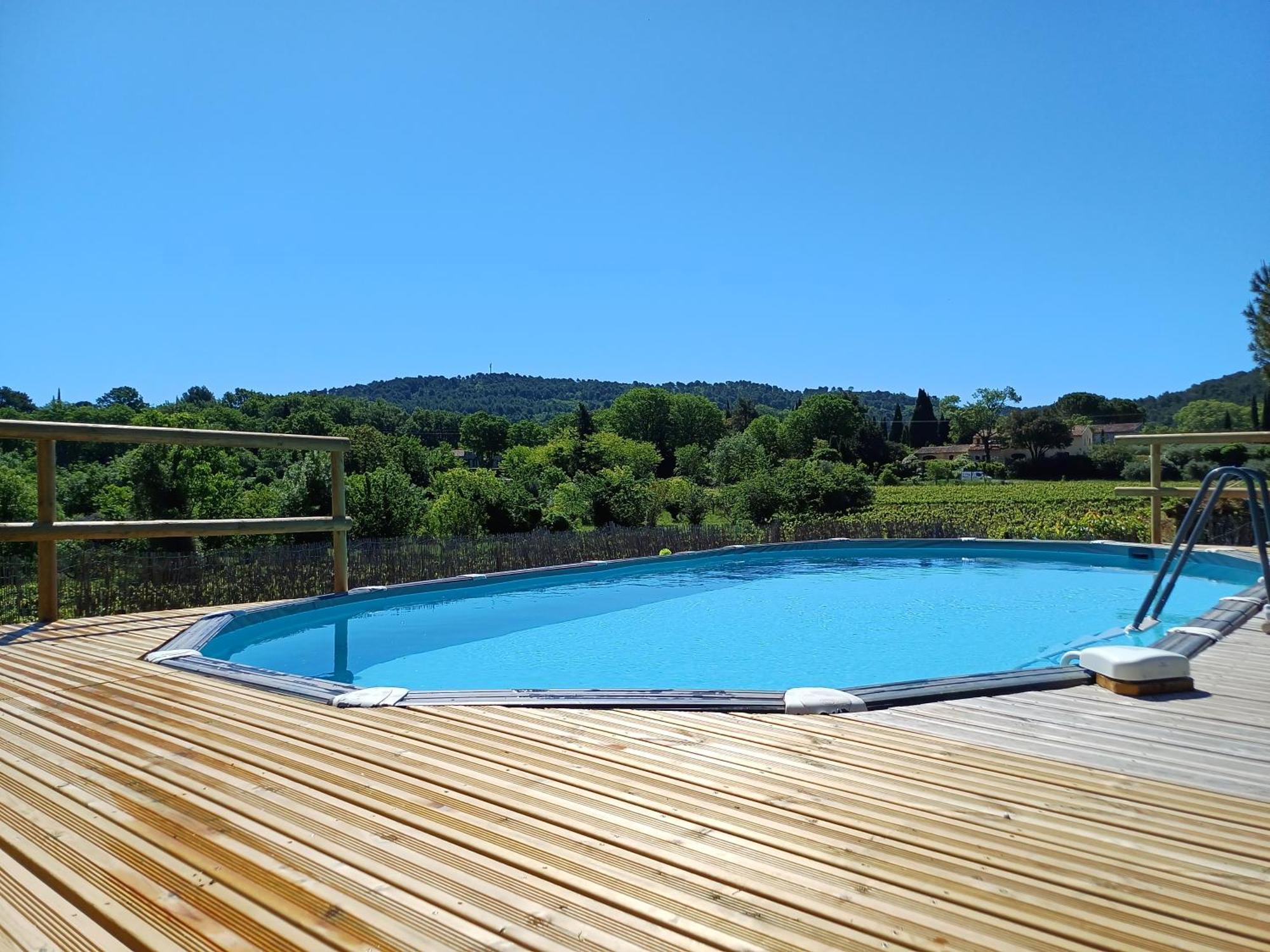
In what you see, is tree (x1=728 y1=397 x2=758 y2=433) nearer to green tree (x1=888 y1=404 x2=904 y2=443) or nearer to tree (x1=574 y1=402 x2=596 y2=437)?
green tree (x1=888 y1=404 x2=904 y2=443)

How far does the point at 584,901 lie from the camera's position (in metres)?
1.74

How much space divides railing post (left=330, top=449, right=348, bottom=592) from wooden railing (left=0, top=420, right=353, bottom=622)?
0.78ft

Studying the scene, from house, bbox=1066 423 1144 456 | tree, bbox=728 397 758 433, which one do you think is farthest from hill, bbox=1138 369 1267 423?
tree, bbox=728 397 758 433

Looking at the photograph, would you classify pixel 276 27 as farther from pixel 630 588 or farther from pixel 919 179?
pixel 919 179

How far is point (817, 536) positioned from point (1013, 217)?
943 cm

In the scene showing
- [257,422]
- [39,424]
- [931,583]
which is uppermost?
[257,422]

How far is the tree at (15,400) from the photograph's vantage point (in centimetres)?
4497

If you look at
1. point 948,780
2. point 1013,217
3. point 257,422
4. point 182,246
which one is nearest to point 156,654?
point 948,780

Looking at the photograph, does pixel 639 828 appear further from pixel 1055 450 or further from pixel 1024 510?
pixel 1055 450

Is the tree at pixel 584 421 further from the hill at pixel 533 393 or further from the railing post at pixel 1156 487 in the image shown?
the railing post at pixel 1156 487

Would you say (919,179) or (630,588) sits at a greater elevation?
(919,179)

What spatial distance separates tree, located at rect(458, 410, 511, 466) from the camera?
80.0 m

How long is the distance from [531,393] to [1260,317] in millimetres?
112429

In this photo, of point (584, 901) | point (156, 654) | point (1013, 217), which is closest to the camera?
point (584, 901)
